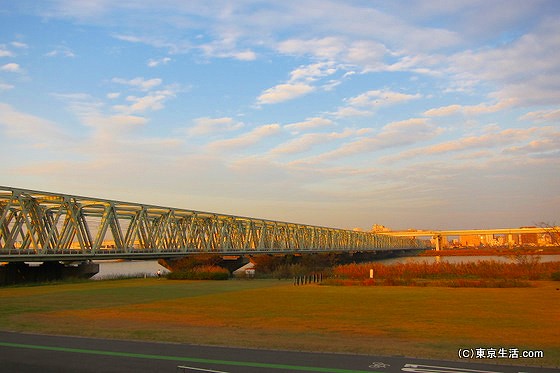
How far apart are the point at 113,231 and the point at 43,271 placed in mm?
10549

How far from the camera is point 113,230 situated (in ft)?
202

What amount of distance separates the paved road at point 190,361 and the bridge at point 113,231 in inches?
1551

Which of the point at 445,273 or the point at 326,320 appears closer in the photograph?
the point at 326,320

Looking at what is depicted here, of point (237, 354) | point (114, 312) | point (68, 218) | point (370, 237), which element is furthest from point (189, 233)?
point (370, 237)

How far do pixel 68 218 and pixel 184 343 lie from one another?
156 feet

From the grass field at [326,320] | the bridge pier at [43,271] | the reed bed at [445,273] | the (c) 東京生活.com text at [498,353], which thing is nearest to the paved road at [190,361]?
→ the (c) 東京生活.com text at [498,353]

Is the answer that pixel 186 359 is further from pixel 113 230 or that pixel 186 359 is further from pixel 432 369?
pixel 113 230

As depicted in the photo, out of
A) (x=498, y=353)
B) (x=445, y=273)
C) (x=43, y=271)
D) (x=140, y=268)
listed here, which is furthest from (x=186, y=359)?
(x=140, y=268)

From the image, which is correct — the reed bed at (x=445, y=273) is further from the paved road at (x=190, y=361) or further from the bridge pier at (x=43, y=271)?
the bridge pier at (x=43, y=271)

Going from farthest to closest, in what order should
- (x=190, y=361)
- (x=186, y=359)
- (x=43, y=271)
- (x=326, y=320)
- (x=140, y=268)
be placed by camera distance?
(x=140, y=268) < (x=43, y=271) < (x=326, y=320) < (x=186, y=359) < (x=190, y=361)

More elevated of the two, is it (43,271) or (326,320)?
(43,271)

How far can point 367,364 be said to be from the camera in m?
10.8

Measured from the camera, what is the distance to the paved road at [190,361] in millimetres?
10453

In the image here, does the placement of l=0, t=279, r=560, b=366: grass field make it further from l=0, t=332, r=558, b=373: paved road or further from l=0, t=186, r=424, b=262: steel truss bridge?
l=0, t=186, r=424, b=262: steel truss bridge
